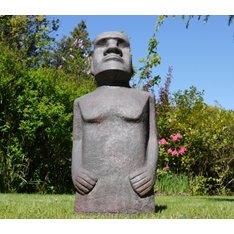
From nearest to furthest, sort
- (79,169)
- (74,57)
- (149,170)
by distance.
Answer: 1. (149,170)
2. (79,169)
3. (74,57)

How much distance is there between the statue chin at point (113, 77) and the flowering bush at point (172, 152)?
6710mm

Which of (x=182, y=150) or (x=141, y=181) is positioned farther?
(x=182, y=150)

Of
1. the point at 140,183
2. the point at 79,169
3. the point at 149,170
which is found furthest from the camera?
the point at 79,169

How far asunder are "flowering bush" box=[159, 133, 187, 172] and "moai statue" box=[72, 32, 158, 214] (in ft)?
22.4

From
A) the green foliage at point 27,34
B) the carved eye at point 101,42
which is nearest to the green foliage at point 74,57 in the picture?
the green foliage at point 27,34

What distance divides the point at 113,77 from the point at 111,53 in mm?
303

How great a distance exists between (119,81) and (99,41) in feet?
1.90

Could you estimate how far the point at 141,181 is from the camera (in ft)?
17.8

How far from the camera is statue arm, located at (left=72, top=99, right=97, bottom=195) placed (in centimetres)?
548

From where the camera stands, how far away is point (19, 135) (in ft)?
35.7

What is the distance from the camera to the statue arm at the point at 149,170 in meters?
5.43

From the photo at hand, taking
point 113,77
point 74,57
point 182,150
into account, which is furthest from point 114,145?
point 74,57

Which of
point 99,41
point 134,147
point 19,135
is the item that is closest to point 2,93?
point 19,135

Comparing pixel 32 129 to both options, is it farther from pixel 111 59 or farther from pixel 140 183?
pixel 140 183
